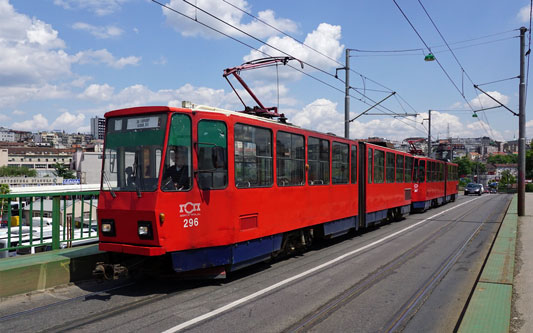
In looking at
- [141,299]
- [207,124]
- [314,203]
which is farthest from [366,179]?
[141,299]

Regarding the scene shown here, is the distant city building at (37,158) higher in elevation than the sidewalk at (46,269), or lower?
higher

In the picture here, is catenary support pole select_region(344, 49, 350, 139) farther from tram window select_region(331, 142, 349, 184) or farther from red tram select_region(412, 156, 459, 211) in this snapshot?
tram window select_region(331, 142, 349, 184)

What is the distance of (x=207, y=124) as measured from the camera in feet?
22.7

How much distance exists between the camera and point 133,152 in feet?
22.1

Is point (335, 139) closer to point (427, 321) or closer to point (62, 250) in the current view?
point (427, 321)

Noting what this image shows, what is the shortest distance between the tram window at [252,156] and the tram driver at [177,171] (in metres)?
1.05

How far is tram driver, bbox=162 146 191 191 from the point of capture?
6.46 meters

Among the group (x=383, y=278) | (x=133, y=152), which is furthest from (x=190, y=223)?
(x=383, y=278)

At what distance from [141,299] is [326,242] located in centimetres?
707

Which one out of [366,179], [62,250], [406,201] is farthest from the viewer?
[406,201]

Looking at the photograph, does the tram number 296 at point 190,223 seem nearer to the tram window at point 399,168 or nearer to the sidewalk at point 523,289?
the sidewalk at point 523,289

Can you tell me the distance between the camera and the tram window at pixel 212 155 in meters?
6.78

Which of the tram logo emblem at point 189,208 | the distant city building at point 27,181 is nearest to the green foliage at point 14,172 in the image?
the distant city building at point 27,181

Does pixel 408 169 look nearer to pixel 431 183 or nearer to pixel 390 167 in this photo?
pixel 390 167
